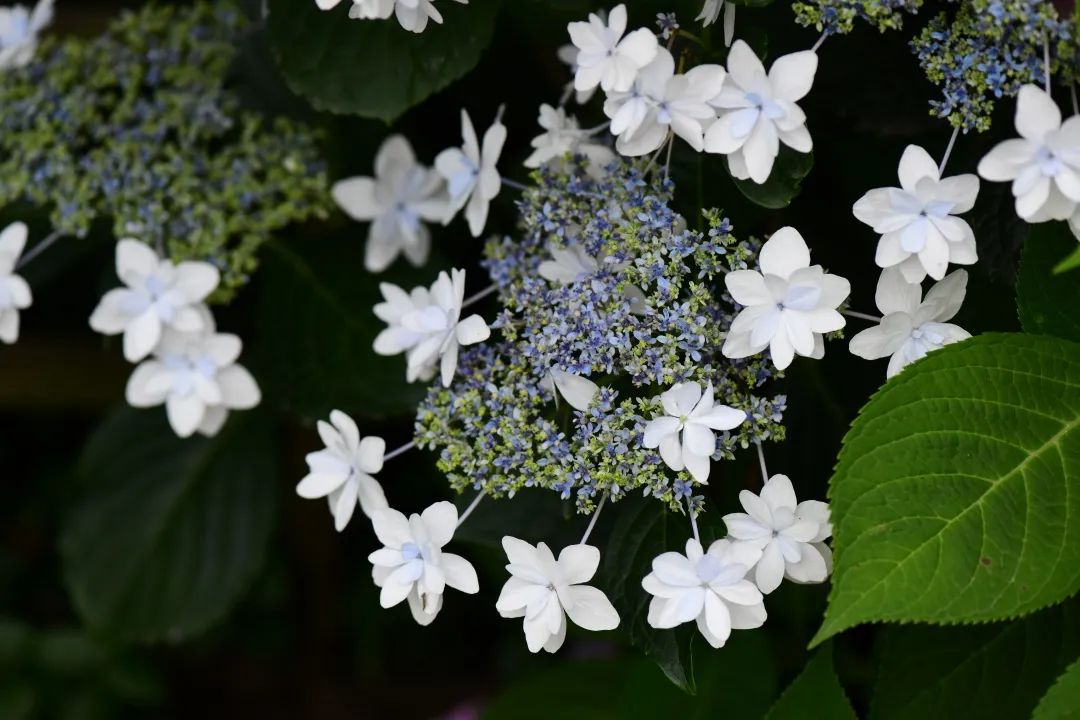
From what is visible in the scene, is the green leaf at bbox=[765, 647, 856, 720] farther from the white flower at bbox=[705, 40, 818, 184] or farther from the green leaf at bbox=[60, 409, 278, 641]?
the green leaf at bbox=[60, 409, 278, 641]

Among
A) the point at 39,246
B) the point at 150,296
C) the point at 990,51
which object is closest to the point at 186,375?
the point at 150,296

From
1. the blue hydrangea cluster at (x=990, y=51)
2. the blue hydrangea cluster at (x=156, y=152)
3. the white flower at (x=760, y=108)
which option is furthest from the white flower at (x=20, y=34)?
the blue hydrangea cluster at (x=990, y=51)

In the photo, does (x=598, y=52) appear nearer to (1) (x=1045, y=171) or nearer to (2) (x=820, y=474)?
(1) (x=1045, y=171)

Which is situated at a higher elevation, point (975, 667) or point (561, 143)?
point (561, 143)

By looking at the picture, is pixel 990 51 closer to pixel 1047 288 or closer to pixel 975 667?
pixel 1047 288

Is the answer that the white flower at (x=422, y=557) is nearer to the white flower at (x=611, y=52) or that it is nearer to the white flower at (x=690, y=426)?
the white flower at (x=690, y=426)

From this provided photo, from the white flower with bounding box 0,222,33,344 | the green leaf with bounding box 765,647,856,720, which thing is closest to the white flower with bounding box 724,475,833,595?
the green leaf with bounding box 765,647,856,720
